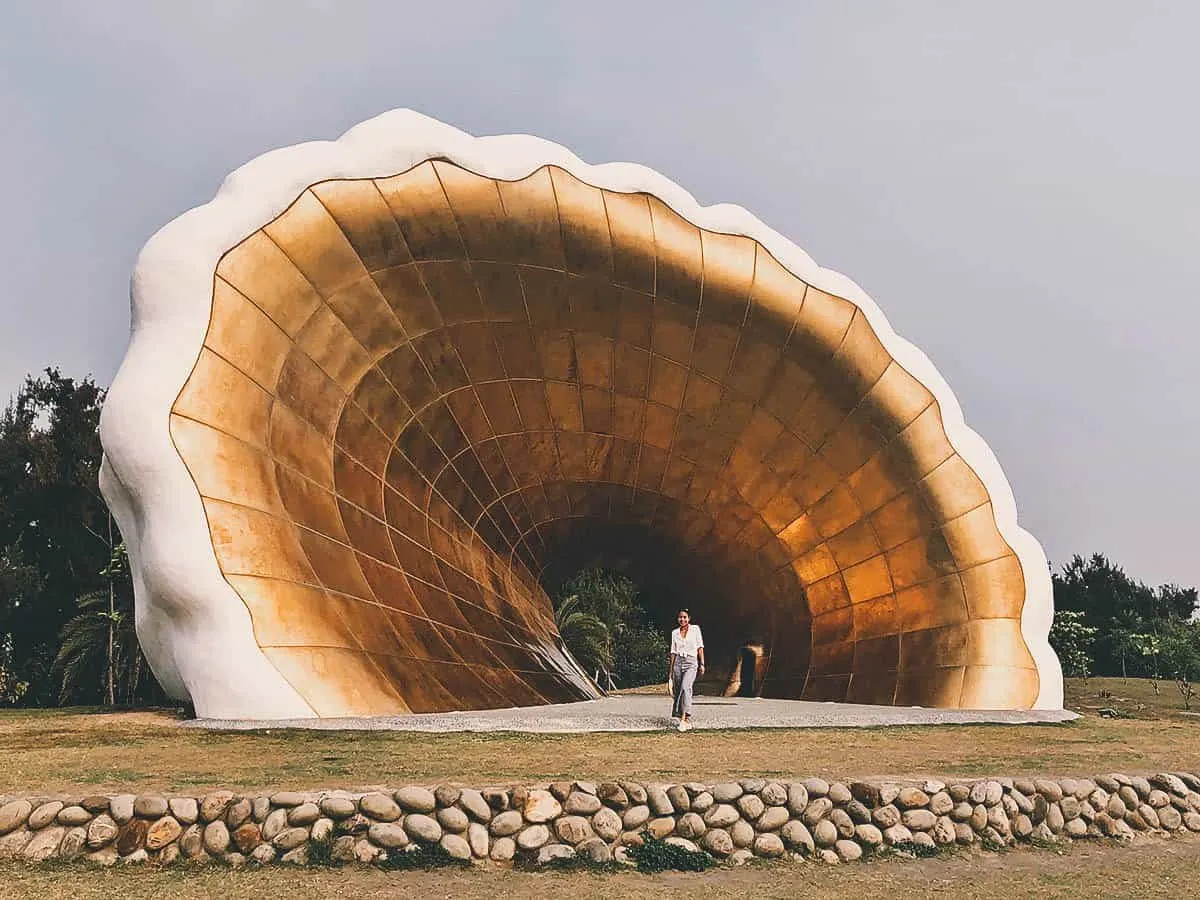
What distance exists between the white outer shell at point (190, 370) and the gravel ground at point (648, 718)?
0.52 m

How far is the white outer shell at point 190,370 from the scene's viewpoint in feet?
28.0

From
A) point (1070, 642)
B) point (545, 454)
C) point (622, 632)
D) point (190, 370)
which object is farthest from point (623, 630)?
point (190, 370)

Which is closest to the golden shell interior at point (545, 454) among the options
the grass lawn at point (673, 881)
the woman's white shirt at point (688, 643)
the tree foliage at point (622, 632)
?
the woman's white shirt at point (688, 643)

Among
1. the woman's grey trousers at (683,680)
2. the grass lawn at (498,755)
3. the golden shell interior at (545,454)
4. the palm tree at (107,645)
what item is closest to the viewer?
the grass lawn at (498,755)

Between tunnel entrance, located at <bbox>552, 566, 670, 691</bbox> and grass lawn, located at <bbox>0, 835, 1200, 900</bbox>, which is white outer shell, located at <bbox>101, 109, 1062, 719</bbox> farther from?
tunnel entrance, located at <bbox>552, 566, 670, 691</bbox>

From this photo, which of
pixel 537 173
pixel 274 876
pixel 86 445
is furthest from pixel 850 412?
pixel 86 445

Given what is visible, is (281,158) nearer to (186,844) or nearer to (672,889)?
(186,844)

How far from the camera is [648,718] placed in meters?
9.84

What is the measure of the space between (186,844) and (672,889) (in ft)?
8.36

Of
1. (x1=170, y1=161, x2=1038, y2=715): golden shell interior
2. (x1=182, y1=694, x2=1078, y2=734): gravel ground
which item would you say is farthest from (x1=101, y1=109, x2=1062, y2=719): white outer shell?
(x1=182, y1=694, x2=1078, y2=734): gravel ground

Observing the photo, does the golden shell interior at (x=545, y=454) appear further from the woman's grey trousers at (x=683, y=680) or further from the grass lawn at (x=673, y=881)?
the grass lawn at (x=673, y=881)

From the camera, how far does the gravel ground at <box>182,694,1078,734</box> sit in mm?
8281

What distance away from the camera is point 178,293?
9586 millimetres

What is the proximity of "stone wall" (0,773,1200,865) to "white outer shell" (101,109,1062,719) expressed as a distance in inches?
129
